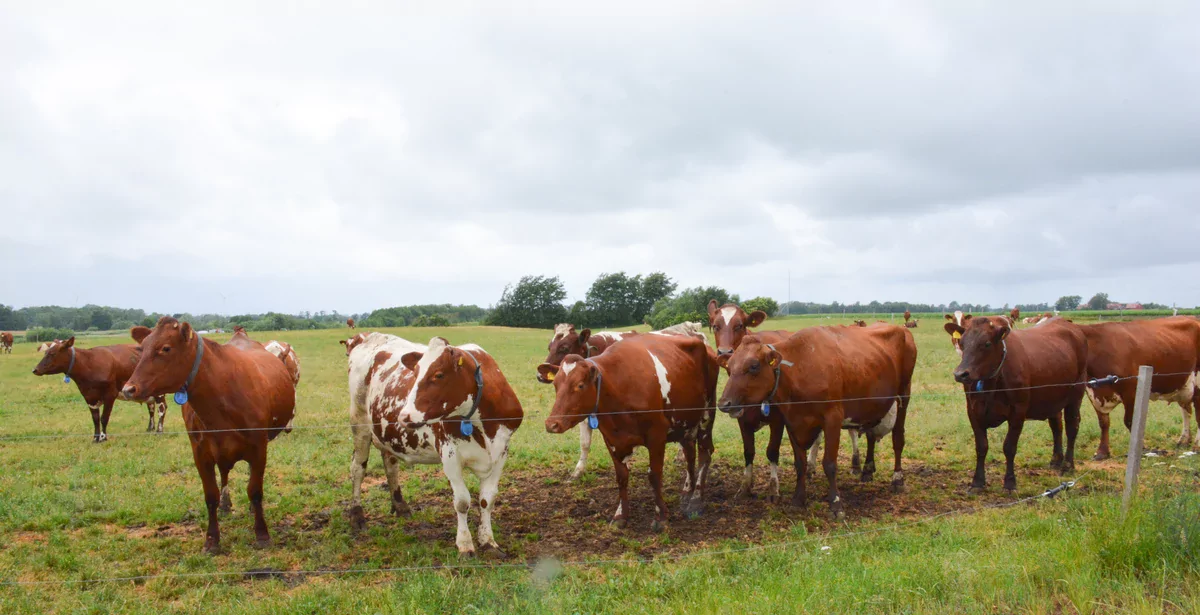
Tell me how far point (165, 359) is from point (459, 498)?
3350mm

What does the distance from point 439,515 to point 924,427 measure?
32.1 ft

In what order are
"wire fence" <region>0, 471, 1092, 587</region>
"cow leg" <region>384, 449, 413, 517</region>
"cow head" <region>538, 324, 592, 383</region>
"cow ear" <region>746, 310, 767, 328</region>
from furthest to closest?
"cow head" <region>538, 324, 592, 383</region>
"cow ear" <region>746, 310, 767, 328</region>
"cow leg" <region>384, 449, 413, 517</region>
"wire fence" <region>0, 471, 1092, 587</region>

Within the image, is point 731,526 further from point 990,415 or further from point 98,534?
point 98,534

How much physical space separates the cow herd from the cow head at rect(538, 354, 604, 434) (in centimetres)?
2

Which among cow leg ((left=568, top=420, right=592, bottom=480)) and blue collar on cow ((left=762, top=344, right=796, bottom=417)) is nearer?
blue collar on cow ((left=762, top=344, right=796, bottom=417))

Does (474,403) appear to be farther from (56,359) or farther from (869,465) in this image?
(56,359)

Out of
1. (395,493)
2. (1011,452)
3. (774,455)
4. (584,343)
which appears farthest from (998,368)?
(395,493)

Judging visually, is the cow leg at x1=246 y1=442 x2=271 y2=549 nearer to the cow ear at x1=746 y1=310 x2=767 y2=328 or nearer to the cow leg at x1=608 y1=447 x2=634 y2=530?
the cow leg at x1=608 y1=447 x2=634 y2=530

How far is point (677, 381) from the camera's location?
8594 millimetres

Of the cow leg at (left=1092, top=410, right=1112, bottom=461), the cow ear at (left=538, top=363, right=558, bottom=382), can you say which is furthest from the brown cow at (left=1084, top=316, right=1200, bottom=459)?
the cow ear at (left=538, top=363, right=558, bottom=382)

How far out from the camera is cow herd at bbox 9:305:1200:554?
24.3ft

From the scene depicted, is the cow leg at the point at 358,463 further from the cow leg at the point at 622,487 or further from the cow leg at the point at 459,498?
the cow leg at the point at 622,487

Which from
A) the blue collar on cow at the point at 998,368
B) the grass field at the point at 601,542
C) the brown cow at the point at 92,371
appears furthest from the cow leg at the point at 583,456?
the brown cow at the point at 92,371

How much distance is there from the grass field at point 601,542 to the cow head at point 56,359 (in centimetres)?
224
